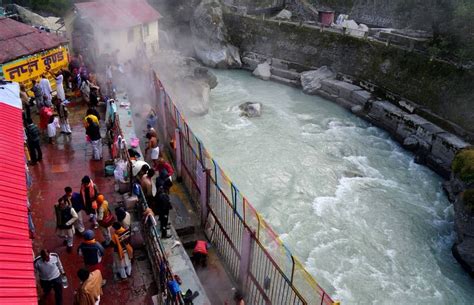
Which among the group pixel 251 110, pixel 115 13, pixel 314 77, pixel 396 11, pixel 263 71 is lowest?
pixel 251 110

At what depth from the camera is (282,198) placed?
1656 centimetres

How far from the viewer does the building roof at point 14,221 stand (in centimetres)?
500

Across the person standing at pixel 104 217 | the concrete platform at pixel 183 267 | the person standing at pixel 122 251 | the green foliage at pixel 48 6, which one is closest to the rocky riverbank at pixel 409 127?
the concrete platform at pixel 183 267

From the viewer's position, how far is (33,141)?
38.5 feet

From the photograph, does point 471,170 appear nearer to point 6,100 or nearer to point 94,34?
point 6,100

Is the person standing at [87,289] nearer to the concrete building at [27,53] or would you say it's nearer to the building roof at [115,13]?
the concrete building at [27,53]

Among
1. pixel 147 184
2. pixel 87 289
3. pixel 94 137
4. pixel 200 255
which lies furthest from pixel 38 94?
pixel 87 289

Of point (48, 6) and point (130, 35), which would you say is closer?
point (130, 35)

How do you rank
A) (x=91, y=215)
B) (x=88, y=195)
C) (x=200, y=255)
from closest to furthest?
(x=88, y=195)
(x=91, y=215)
(x=200, y=255)

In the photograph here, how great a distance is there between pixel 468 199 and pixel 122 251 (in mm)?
12287

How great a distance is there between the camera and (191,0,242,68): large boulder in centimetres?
3375

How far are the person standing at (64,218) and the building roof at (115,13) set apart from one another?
18866 millimetres

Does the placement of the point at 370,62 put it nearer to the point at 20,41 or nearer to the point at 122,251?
the point at 20,41

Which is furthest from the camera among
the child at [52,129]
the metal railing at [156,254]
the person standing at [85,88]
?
the person standing at [85,88]
